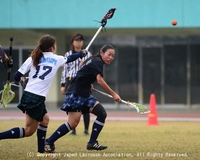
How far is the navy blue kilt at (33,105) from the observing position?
8188mm

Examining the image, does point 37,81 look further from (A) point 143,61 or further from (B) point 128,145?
(A) point 143,61

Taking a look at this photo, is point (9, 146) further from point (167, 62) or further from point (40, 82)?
point (167, 62)

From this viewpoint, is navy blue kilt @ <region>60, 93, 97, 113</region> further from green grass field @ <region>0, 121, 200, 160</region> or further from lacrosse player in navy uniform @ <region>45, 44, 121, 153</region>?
green grass field @ <region>0, 121, 200, 160</region>

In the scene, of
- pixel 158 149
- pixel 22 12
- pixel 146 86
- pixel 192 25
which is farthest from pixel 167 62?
pixel 158 149

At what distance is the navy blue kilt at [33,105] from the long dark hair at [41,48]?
0.48 m

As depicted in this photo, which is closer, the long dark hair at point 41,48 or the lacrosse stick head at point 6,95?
the long dark hair at point 41,48

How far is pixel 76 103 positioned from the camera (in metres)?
9.14

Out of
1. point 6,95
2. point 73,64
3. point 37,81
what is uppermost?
point 73,64

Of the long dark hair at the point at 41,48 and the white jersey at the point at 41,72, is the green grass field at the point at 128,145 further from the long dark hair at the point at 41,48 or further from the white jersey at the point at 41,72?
the long dark hair at the point at 41,48

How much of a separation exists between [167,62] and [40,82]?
55.9ft

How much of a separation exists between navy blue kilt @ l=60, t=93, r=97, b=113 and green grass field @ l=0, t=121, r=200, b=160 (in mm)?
723

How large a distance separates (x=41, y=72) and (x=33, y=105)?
1.69 feet

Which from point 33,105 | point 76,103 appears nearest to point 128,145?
point 76,103

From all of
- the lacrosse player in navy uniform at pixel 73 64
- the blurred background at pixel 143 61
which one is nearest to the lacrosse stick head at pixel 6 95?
the lacrosse player in navy uniform at pixel 73 64
